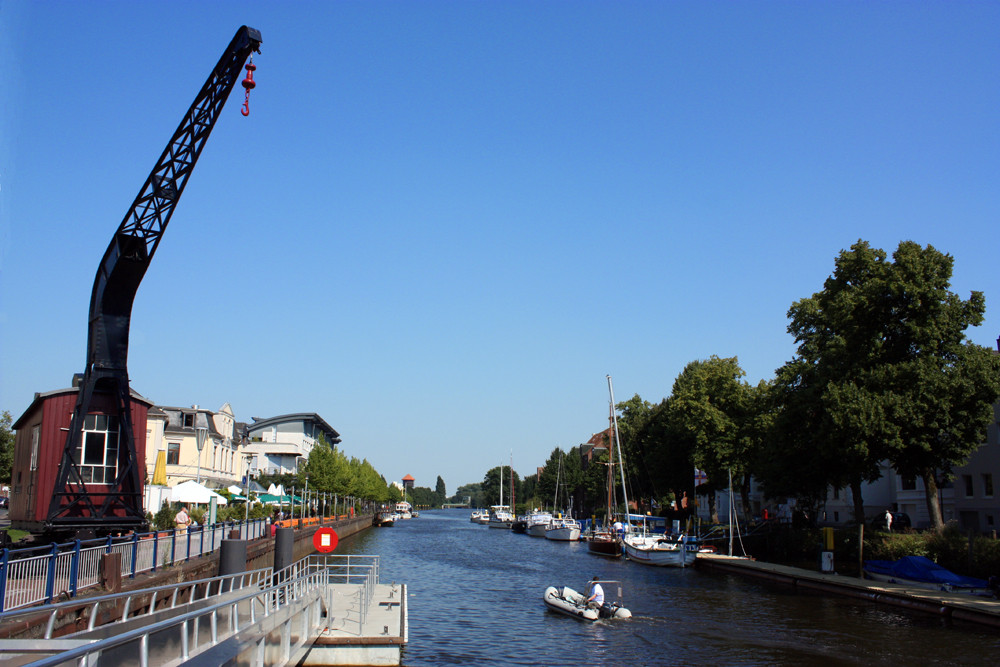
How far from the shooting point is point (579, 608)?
3195 cm

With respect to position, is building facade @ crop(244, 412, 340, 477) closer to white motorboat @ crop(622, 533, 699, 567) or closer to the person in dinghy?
white motorboat @ crop(622, 533, 699, 567)

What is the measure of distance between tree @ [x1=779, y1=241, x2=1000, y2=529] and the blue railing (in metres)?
31.7

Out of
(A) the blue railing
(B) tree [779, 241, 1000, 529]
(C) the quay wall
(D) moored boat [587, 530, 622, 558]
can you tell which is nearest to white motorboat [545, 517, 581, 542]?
(D) moored boat [587, 530, 622, 558]

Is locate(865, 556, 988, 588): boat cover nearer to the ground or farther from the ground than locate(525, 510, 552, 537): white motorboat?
farther from the ground

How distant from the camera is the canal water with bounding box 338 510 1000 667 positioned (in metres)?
24.8

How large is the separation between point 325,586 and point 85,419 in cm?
1069

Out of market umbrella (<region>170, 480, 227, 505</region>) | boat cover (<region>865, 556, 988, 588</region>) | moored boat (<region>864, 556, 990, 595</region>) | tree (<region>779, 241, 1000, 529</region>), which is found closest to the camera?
moored boat (<region>864, 556, 990, 595</region>)

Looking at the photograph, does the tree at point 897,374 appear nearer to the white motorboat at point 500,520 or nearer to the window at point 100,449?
the window at point 100,449

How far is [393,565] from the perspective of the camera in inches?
2232

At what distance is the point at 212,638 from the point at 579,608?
2310 cm

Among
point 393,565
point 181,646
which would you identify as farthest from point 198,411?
point 181,646

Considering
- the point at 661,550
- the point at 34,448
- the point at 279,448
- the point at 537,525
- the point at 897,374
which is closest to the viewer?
the point at 34,448

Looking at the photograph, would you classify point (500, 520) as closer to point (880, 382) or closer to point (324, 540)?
point (880, 382)

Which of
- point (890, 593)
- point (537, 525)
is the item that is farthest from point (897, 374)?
point (537, 525)
